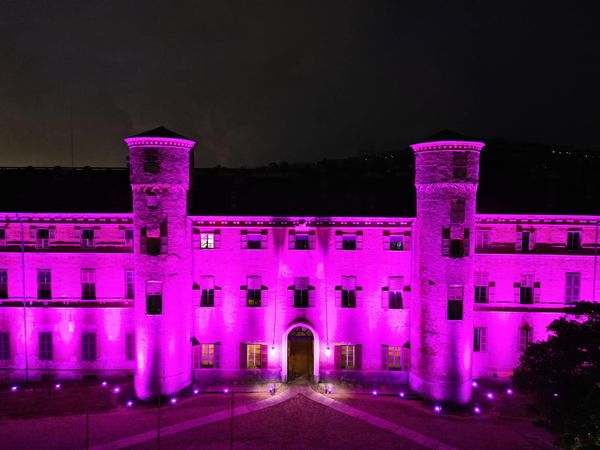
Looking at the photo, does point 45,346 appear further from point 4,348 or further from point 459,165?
point 459,165

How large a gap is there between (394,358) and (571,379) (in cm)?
1598

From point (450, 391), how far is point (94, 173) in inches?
1403

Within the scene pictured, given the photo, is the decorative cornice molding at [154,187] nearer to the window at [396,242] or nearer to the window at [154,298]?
the window at [154,298]

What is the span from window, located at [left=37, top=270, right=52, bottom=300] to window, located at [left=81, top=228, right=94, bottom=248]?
399 centimetres

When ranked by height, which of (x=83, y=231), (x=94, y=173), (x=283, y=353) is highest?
(x=94, y=173)

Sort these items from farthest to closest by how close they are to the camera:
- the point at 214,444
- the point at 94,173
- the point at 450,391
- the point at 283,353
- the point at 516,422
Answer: the point at 94,173 → the point at 283,353 → the point at 450,391 → the point at 516,422 → the point at 214,444

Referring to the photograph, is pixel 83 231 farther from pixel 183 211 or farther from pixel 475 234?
pixel 475 234

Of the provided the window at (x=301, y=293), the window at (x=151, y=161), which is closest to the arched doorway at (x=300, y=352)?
the window at (x=301, y=293)

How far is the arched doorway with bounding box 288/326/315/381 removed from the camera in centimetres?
3678

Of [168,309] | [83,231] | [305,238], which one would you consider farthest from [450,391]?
[83,231]

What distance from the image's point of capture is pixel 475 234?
120ft

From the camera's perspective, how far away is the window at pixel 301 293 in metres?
36.6

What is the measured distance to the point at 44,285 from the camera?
37.8 m

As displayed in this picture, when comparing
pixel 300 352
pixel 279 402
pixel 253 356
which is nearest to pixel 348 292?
pixel 300 352
